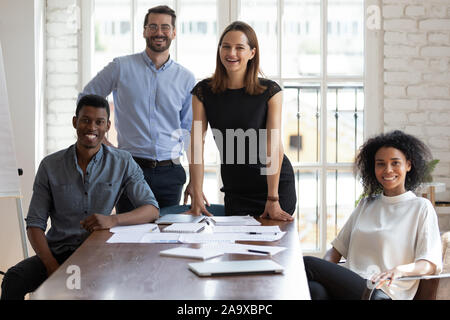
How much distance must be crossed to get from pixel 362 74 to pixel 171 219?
2.33 meters

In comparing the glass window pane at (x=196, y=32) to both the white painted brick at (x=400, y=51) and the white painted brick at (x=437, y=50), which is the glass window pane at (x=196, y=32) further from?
the white painted brick at (x=437, y=50)

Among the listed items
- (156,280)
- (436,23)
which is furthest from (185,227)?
(436,23)

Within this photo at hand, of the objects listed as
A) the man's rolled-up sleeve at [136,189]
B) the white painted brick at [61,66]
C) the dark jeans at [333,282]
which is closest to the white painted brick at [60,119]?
the white painted brick at [61,66]

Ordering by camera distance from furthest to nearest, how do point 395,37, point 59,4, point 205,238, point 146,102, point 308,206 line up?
1. point 308,206
2. point 59,4
3. point 395,37
4. point 146,102
5. point 205,238

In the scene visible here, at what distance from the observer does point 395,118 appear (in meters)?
4.14

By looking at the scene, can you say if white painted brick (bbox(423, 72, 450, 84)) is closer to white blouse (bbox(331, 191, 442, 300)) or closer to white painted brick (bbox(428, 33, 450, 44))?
white painted brick (bbox(428, 33, 450, 44))

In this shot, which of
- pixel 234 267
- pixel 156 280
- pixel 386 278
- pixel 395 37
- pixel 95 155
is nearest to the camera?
pixel 156 280

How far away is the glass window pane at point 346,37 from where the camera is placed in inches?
166

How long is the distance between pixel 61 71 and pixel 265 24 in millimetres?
1483

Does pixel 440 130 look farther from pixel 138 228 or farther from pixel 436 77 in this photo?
pixel 138 228

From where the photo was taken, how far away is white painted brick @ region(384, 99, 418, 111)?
412cm

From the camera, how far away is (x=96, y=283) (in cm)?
147

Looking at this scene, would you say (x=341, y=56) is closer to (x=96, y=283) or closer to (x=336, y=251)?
(x=336, y=251)

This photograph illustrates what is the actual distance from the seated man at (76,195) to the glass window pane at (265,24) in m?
1.92
